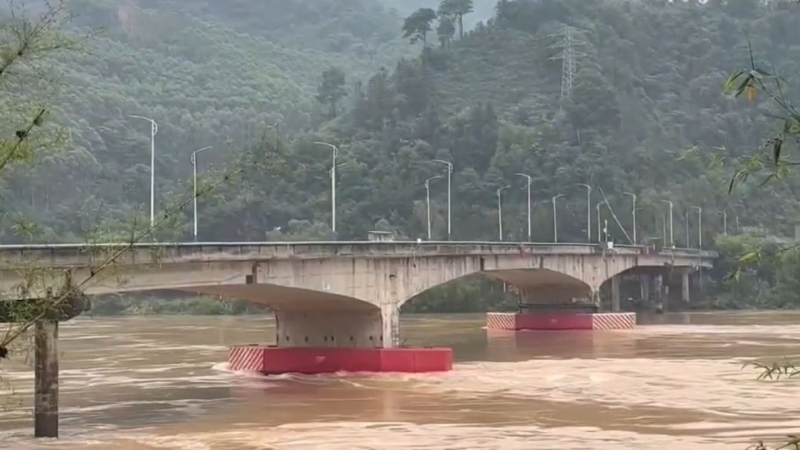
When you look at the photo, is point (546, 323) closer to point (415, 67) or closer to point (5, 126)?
point (5, 126)

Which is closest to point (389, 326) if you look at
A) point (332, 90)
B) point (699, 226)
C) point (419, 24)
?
point (699, 226)

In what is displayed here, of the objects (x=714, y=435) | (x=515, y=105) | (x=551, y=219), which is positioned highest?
(x=515, y=105)

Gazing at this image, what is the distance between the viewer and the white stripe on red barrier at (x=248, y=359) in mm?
47688

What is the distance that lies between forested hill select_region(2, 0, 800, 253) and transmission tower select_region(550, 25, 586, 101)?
1.90 feet

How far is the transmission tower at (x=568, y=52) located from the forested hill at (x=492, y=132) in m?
0.58

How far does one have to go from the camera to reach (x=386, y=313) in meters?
47.6

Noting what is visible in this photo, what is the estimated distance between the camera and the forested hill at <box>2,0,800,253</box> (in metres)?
132

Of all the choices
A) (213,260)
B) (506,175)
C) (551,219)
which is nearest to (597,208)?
(551,219)

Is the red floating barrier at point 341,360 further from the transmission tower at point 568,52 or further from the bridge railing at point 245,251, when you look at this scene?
the transmission tower at point 568,52

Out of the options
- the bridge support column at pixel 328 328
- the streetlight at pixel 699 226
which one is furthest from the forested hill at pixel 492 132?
the bridge support column at pixel 328 328

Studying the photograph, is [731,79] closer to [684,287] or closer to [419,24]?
[684,287]

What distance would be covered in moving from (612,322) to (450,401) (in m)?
43.0

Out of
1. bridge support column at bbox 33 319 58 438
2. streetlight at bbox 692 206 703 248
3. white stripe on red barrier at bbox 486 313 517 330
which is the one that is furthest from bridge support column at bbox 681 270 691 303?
bridge support column at bbox 33 319 58 438

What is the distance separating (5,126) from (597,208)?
12274 cm
